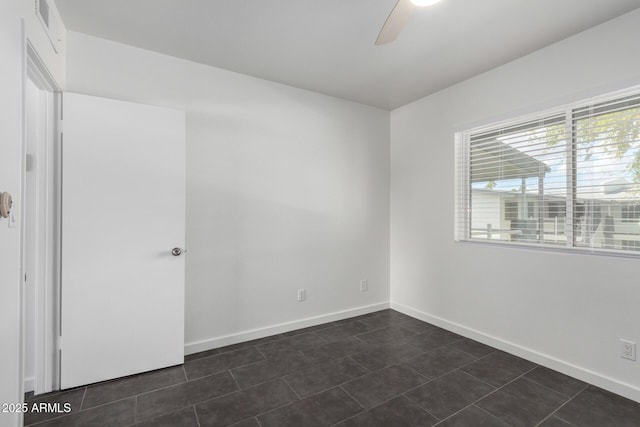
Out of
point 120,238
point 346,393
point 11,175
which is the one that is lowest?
point 346,393

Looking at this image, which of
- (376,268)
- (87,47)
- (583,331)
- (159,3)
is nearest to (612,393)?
(583,331)

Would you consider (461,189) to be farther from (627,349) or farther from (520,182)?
(627,349)

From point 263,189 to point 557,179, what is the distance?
259 centimetres

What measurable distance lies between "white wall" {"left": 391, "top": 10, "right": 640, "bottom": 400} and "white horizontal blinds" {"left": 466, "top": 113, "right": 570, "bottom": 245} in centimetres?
17

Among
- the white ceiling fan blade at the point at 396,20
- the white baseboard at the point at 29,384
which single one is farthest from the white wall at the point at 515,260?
the white baseboard at the point at 29,384

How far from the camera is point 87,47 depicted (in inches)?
91.3

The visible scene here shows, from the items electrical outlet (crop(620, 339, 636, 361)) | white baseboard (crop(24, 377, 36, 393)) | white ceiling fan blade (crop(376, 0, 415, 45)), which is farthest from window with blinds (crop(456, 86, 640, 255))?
white baseboard (crop(24, 377, 36, 393))

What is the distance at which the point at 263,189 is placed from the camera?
307 cm

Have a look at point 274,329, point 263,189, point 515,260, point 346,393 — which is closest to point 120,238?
point 263,189

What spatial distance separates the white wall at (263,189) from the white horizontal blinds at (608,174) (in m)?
2.00

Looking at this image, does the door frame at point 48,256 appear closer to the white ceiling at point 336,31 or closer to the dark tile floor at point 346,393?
the dark tile floor at point 346,393

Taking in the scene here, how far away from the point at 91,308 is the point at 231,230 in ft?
3.92

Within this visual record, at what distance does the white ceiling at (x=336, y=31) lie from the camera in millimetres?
1988

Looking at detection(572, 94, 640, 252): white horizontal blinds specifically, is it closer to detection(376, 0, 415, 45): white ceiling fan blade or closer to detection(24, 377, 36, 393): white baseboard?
detection(376, 0, 415, 45): white ceiling fan blade
